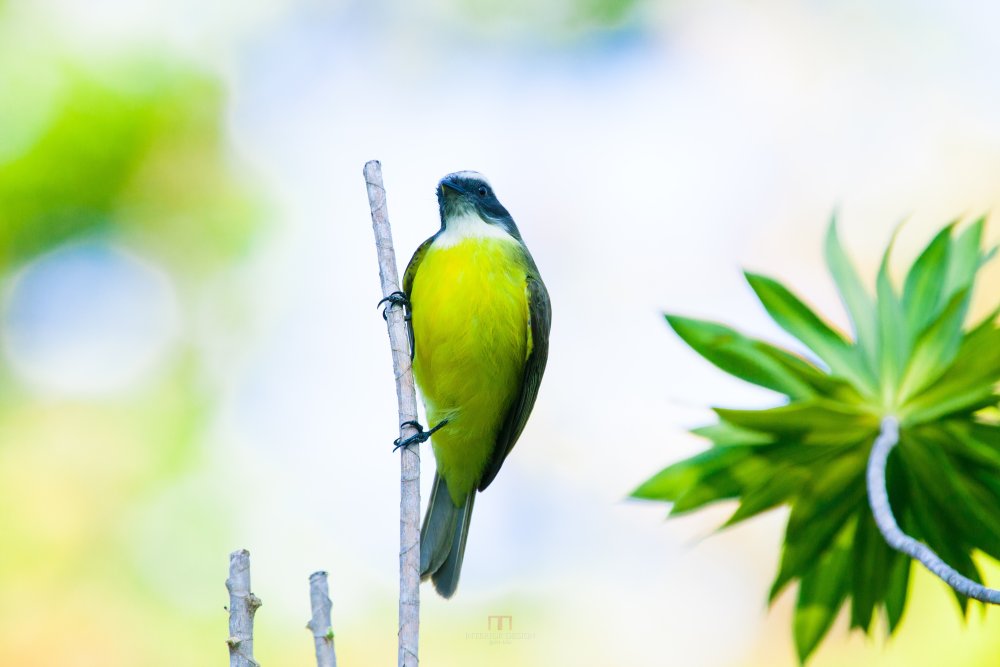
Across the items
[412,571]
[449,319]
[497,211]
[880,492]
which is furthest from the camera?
[497,211]

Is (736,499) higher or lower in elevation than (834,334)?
lower

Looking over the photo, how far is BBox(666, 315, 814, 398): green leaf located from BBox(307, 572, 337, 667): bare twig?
1.36 meters

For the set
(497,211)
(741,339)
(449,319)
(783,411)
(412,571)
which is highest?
(497,211)

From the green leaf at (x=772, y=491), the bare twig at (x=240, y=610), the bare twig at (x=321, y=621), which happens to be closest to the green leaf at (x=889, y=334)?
the green leaf at (x=772, y=491)

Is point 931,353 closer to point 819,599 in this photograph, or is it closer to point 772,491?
point 772,491

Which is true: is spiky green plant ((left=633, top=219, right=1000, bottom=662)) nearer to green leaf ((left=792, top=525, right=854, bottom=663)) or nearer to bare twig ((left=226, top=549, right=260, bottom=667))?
green leaf ((left=792, top=525, right=854, bottom=663))

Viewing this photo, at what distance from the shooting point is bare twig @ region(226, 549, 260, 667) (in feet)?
5.45

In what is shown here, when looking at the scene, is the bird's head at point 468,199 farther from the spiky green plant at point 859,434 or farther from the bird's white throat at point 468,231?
the spiky green plant at point 859,434

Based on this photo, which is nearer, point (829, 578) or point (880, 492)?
point (880, 492)

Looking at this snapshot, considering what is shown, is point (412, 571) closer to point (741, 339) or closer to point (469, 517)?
point (741, 339)

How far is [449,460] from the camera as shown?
3738 millimetres

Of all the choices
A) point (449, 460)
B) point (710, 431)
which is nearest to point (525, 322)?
point (449, 460)

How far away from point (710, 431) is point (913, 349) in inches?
22.8

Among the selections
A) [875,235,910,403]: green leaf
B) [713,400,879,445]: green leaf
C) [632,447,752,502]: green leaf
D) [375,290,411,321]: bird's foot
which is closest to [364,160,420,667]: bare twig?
[375,290,411,321]: bird's foot
